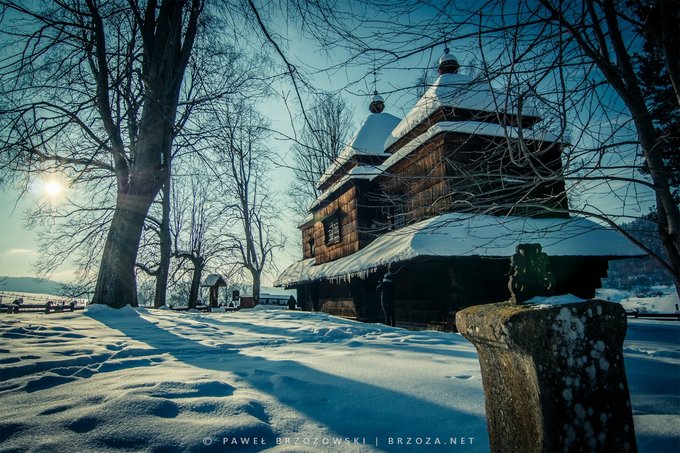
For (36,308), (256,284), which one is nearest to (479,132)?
(256,284)

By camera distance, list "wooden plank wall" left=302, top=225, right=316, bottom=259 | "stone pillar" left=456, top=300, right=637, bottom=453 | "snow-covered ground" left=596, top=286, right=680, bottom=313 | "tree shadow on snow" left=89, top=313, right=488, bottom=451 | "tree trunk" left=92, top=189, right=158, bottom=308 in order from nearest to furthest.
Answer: "stone pillar" left=456, top=300, right=637, bottom=453
"tree shadow on snow" left=89, top=313, right=488, bottom=451
"tree trunk" left=92, top=189, right=158, bottom=308
"wooden plank wall" left=302, top=225, right=316, bottom=259
"snow-covered ground" left=596, top=286, right=680, bottom=313

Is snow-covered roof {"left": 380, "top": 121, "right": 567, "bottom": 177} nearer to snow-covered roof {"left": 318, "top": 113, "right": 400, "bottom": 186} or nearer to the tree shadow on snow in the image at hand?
the tree shadow on snow

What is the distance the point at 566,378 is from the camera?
1.20 meters

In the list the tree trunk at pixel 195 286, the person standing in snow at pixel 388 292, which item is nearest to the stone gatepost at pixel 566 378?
the person standing in snow at pixel 388 292

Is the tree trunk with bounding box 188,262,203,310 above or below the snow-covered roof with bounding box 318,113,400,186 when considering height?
below

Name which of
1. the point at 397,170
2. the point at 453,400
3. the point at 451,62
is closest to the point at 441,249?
the point at 397,170

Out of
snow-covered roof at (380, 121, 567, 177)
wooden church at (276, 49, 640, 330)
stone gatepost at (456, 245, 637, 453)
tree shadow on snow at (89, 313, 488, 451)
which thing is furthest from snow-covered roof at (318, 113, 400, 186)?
stone gatepost at (456, 245, 637, 453)

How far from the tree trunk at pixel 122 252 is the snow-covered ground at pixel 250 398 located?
3.17 m

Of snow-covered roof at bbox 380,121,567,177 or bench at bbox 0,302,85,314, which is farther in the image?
bench at bbox 0,302,85,314

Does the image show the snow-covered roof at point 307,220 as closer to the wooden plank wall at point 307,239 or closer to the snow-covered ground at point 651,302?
the wooden plank wall at point 307,239

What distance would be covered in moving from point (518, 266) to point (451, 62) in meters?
14.0

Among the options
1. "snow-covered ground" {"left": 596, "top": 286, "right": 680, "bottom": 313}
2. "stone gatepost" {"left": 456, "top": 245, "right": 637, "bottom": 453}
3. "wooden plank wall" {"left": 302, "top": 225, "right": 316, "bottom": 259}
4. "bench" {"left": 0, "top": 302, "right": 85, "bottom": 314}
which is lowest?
"snow-covered ground" {"left": 596, "top": 286, "right": 680, "bottom": 313}

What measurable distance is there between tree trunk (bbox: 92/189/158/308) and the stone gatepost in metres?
7.98

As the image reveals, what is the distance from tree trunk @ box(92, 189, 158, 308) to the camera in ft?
23.2
